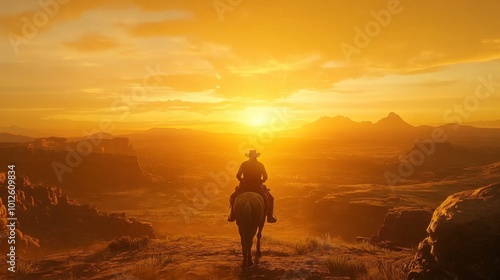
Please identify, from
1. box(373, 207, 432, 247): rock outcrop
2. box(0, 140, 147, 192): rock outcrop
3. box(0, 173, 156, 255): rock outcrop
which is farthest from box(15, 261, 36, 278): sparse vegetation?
box(0, 140, 147, 192): rock outcrop

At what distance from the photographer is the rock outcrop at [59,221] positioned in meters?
25.6

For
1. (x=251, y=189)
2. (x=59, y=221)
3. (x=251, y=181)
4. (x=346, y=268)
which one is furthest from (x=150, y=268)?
(x=59, y=221)

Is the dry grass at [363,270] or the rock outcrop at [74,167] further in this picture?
the rock outcrop at [74,167]

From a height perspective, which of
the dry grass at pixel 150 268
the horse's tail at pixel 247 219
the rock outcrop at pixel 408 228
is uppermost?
the horse's tail at pixel 247 219

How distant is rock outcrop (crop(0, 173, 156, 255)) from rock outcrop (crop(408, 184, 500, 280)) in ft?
82.6

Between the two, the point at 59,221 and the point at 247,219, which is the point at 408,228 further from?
the point at 59,221

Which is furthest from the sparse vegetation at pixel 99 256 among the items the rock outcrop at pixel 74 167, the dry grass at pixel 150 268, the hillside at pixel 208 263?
the rock outcrop at pixel 74 167

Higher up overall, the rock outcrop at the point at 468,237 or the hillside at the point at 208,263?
the rock outcrop at the point at 468,237

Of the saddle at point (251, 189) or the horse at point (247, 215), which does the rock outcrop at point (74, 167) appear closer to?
the saddle at point (251, 189)

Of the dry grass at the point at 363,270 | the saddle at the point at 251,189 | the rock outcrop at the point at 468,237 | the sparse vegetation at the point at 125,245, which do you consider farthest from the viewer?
the sparse vegetation at the point at 125,245

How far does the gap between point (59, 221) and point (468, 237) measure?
96.8ft

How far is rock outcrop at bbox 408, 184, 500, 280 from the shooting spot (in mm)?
6242

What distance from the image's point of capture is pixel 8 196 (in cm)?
2430

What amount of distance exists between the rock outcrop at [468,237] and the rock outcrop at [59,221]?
25174 millimetres
